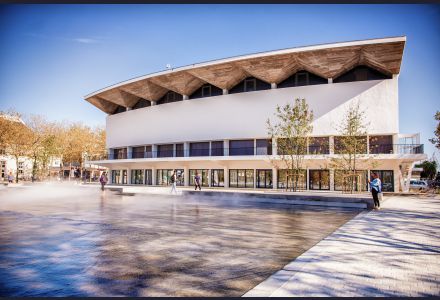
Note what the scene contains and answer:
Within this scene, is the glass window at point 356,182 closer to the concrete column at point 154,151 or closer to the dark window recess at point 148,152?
the concrete column at point 154,151

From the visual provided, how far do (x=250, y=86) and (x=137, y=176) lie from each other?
1987 centimetres

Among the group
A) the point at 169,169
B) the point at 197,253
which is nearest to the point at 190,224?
the point at 197,253

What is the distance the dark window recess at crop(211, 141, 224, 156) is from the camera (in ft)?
104

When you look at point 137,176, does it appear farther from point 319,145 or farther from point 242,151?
point 319,145

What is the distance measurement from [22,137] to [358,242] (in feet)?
144

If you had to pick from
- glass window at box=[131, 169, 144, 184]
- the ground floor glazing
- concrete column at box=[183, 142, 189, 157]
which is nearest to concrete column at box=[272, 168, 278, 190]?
the ground floor glazing

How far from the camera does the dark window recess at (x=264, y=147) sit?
96.6 ft

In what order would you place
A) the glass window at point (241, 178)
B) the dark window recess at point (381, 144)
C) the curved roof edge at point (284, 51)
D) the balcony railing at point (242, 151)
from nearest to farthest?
the curved roof edge at point (284, 51), the balcony railing at point (242, 151), the dark window recess at point (381, 144), the glass window at point (241, 178)

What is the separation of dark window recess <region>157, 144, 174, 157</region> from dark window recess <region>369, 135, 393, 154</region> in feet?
70.4

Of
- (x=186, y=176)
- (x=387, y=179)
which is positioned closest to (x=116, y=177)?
(x=186, y=176)

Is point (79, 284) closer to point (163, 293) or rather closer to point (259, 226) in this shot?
point (163, 293)

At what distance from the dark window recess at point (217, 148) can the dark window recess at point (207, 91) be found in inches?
218

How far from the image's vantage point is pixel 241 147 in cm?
3078

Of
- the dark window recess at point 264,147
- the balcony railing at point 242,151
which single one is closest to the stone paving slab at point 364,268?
the balcony railing at point 242,151
